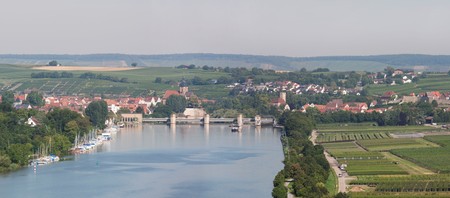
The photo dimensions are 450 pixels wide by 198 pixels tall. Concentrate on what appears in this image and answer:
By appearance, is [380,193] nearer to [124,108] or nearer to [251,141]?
[251,141]

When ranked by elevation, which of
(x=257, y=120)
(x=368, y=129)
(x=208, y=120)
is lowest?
(x=208, y=120)

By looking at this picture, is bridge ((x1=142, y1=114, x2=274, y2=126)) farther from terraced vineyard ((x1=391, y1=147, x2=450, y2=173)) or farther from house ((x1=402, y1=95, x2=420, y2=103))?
terraced vineyard ((x1=391, y1=147, x2=450, y2=173))

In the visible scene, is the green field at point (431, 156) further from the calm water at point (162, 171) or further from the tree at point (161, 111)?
the tree at point (161, 111)

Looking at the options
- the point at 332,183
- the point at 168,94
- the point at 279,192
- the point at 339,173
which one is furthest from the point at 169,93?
the point at 279,192

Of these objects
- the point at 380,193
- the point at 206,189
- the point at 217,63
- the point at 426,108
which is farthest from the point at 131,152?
the point at 217,63

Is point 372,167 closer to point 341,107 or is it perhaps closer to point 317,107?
point 341,107

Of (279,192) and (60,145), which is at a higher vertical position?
(279,192)

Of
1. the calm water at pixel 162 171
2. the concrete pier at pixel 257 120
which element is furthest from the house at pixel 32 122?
the concrete pier at pixel 257 120
